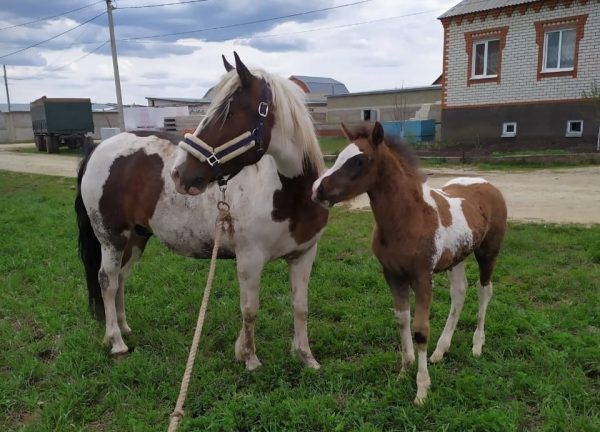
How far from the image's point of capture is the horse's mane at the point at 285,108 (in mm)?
2841

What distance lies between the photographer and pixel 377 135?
8.99 feet

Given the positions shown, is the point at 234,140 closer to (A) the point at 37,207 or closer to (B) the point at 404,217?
(B) the point at 404,217

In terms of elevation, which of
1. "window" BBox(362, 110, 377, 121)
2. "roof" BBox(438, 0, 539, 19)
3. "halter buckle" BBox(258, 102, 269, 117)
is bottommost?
"halter buckle" BBox(258, 102, 269, 117)

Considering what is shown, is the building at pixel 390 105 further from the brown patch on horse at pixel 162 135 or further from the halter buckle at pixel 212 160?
the halter buckle at pixel 212 160

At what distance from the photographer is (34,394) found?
10.8ft

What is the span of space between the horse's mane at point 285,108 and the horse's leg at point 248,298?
81 centimetres

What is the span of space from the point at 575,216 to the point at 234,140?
6.56 m

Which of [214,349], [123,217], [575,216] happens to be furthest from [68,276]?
[575,216]

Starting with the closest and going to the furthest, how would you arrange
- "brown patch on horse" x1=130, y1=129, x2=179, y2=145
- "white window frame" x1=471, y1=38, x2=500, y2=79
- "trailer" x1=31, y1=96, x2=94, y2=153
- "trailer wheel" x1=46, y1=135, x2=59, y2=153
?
"brown patch on horse" x1=130, y1=129, x2=179, y2=145
"white window frame" x1=471, y1=38, x2=500, y2=79
"trailer" x1=31, y1=96, x2=94, y2=153
"trailer wheel" x1=46, y1=135, x2=59, y2=153

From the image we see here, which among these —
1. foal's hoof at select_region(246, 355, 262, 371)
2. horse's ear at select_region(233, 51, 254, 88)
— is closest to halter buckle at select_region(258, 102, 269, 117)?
horse's ear at select_region(233, 51, 254, 88)

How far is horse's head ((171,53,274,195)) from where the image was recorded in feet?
9.11

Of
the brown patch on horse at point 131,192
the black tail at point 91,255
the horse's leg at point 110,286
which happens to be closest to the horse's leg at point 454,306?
the brown patch on horse at point 131,192

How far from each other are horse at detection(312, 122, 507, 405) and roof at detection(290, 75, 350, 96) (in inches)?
1837

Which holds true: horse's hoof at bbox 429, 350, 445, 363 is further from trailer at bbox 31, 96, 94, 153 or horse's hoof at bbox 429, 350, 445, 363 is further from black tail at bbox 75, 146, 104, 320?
trailer at bbox 31, 96, 94, 153
